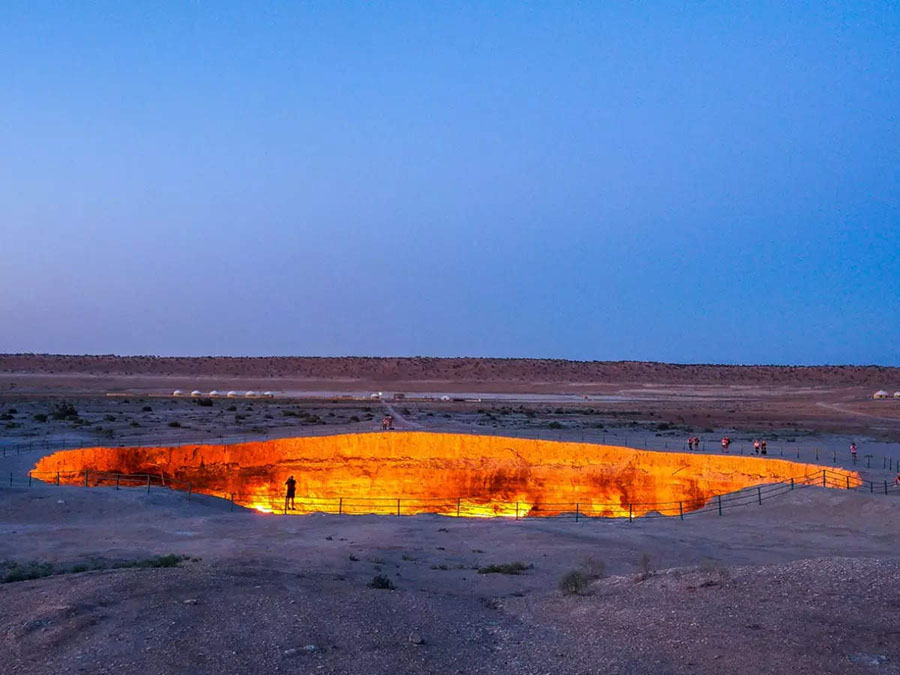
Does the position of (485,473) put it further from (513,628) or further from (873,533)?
(513,628)

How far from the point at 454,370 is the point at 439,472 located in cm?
9248

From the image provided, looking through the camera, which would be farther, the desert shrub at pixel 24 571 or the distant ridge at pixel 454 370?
the distant ridge at pixel 454 370

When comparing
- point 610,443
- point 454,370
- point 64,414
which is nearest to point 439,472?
point 610,443

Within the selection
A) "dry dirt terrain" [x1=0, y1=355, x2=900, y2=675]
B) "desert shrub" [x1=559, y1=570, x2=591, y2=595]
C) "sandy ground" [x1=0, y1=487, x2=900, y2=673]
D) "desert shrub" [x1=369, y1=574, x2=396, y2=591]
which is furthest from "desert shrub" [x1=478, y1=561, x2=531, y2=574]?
"desert shrub" [x1=559, y1=570, x2=591, y2=595]

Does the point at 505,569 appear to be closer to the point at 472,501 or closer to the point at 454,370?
the point at 472,501

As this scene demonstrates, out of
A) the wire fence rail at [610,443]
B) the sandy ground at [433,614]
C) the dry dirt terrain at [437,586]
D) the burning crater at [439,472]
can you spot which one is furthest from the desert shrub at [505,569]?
the wire fence rail at [610,443]

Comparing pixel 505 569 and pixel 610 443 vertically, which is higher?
pixel 610 443

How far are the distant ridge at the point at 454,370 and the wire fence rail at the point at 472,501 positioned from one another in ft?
273

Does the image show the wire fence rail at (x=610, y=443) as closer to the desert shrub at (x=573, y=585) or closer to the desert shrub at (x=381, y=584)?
the desert shrub at (x=573, y=585)

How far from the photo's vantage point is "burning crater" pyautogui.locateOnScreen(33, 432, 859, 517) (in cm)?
3127

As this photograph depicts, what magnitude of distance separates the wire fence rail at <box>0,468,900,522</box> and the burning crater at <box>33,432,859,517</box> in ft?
0.28

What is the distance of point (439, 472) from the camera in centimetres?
3741

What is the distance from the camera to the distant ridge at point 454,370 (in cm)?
12044

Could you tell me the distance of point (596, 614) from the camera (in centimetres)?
1013
